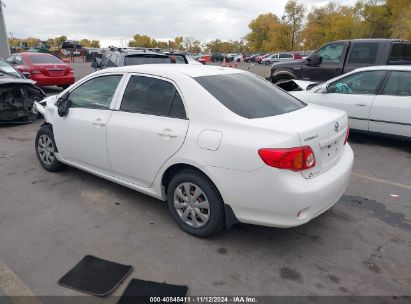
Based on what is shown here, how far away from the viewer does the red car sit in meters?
12.1

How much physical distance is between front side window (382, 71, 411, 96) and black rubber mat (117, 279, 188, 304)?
5.29 metres

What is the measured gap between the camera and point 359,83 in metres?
6.69

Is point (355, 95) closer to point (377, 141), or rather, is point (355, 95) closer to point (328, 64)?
point (377, 141)

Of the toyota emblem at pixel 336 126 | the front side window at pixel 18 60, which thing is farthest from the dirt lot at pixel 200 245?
the front side window at pixel 18 60

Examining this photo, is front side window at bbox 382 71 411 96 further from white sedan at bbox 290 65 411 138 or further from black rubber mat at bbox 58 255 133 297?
black rubber mat at bbox 58 255 133 297

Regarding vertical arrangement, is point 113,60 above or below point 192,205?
above

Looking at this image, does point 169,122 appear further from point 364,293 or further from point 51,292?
point 364,293

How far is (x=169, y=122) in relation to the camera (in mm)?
3480

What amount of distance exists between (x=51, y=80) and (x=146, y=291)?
11361 millimetres

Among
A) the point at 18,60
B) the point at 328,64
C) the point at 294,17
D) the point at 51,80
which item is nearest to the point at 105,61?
the point at 51,80

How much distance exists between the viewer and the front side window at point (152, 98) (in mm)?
3521

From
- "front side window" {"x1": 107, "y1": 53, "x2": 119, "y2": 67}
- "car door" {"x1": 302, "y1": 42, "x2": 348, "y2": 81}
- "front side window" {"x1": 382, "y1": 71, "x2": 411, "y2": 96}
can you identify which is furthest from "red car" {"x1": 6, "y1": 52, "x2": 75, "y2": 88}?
"front side window" {"x1": 382, "y1": 71, "x2": 411, "y2": 96}

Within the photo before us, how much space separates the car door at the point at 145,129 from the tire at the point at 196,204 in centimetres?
28

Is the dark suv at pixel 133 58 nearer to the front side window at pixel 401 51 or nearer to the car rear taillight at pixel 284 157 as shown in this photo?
the front side window at pixel 401 51
